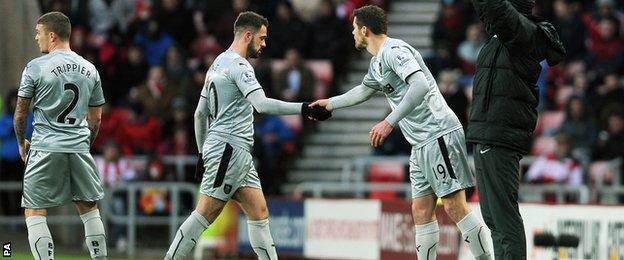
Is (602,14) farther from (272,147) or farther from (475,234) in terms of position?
(475,234)

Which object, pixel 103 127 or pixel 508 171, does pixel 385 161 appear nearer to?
pixel 103 127

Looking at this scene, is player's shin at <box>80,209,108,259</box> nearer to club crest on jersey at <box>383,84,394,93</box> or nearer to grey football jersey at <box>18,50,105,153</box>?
grey football jersey at <box>18,50,105,153</box>

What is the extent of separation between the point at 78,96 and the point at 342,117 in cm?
1171

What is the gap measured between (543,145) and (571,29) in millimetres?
1863

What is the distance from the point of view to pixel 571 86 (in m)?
20.8

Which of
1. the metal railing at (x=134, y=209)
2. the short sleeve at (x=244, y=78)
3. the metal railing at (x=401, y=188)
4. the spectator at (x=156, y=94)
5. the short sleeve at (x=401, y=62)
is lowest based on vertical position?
the metal railing at (x=134, y=209)

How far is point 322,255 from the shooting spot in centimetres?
1806

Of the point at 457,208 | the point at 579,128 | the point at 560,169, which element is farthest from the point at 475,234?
the point at 579,128

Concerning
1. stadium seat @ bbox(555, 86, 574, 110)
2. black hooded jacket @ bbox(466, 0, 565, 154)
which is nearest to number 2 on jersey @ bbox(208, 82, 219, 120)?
black hooded jacket @ bbox(466, 0, 565, 154)

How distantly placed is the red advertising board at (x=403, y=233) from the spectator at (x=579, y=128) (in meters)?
3.35

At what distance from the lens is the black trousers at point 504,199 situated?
35.8ft

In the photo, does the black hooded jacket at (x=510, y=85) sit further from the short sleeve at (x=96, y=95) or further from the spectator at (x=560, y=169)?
the spectator at (x=560, y=169)

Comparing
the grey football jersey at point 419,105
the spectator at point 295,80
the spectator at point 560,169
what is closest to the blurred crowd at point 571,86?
the spectator at point 560,169

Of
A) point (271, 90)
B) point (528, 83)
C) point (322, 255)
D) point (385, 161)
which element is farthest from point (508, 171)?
point (271, 90)
